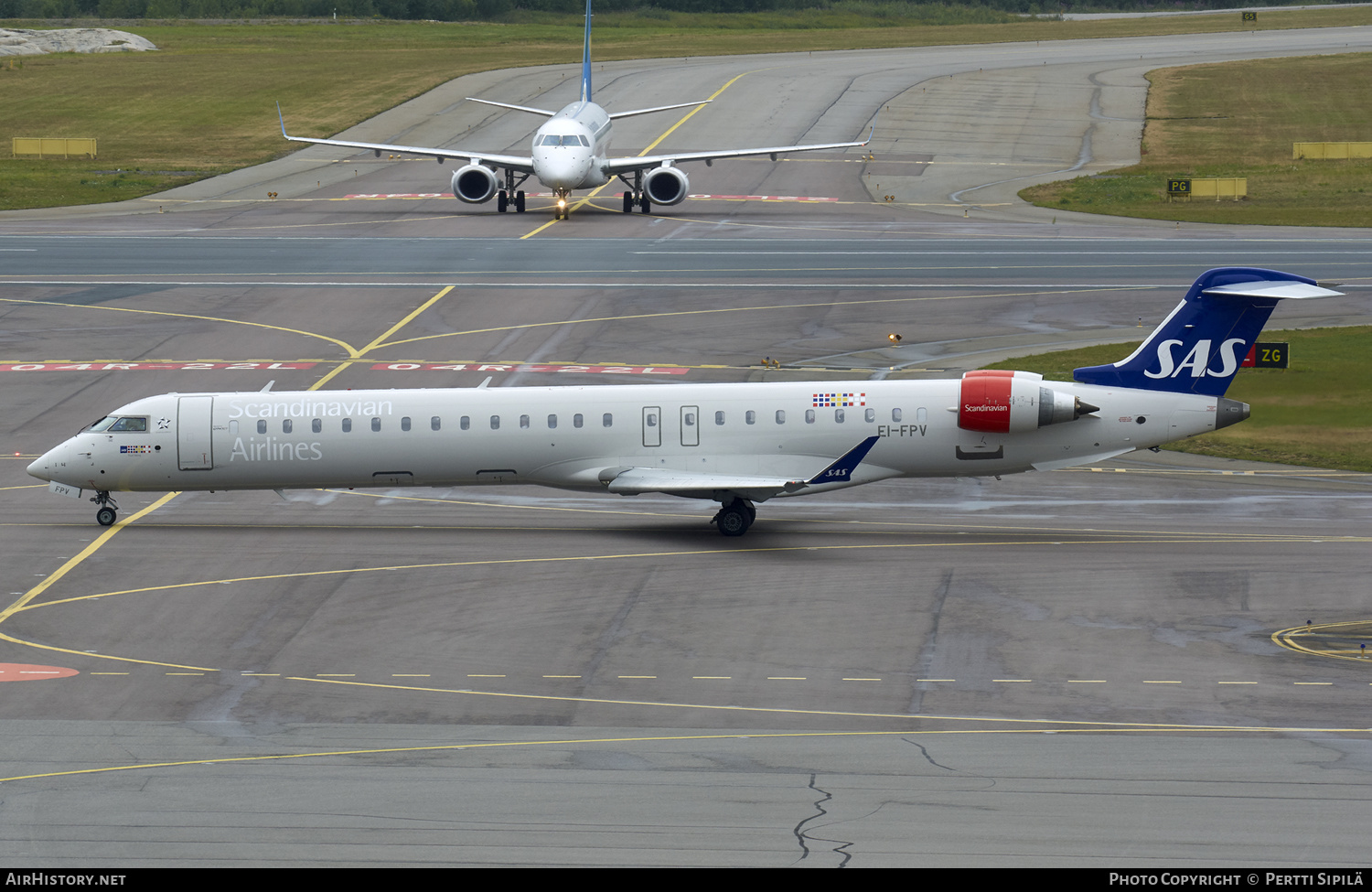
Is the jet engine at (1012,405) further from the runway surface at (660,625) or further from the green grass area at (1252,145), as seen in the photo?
the green grass area at (1252,145)

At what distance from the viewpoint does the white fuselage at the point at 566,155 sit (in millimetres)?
83062

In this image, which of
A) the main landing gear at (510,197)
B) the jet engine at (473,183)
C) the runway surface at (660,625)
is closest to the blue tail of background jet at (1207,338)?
the runway surface at (660,625)

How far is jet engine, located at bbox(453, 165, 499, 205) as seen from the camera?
87.8 metres

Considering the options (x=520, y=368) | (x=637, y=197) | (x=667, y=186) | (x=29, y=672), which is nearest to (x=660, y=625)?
(x=29, y=672)

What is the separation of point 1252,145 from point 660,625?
88.5 metres

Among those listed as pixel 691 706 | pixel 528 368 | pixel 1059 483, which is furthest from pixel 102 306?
pixel 691 706

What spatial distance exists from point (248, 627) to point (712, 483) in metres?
11.1

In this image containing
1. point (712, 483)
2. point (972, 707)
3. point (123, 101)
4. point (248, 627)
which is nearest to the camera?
point (972, 707)

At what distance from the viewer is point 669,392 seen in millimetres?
39750

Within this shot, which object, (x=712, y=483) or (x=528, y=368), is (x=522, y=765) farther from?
(x=528, y=368)

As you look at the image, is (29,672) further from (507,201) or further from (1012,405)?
(507,201)

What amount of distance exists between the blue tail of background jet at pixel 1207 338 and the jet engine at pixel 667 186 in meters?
50.9

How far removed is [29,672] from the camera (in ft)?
99.9

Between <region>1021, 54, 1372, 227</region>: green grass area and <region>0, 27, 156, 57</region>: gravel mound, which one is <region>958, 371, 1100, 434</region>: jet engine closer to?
<region>1021, 54, 1372, 227</region>: green grass area
